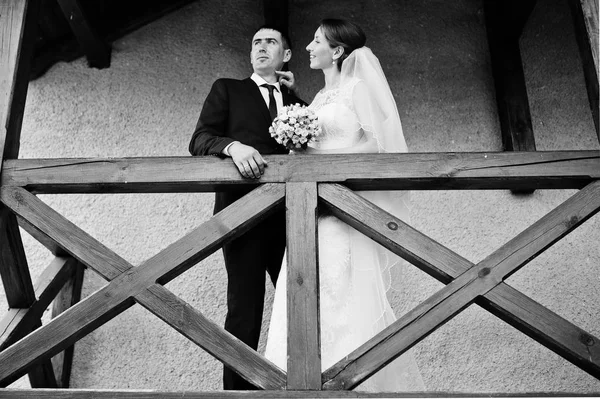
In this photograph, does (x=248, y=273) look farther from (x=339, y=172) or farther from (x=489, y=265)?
(x=489, y=265)

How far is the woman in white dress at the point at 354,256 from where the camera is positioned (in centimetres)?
355

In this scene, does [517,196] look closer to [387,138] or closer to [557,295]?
[557,295]

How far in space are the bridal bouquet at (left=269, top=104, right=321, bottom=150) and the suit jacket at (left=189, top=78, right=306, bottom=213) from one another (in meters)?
0.33

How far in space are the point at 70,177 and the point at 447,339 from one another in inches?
93.8

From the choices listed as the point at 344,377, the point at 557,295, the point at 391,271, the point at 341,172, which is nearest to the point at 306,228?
the point at 341,172

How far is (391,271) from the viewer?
13.7 feet

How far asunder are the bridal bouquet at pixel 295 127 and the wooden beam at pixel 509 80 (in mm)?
1766

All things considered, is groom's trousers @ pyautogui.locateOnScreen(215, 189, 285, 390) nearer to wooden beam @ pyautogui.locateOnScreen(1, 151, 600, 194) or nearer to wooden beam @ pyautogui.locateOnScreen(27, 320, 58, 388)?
wooden beam @ pyautogui.locateOnScreen(1, 151, 600, 194)

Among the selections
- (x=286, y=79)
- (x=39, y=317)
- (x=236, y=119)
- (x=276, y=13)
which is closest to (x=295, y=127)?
(x=236, y=119)

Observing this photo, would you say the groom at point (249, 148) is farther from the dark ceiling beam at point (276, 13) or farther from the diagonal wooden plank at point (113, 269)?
the dark ceiling beam at point (276, 13)

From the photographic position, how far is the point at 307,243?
340cm

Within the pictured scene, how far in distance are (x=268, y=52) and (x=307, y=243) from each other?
1.42 metres

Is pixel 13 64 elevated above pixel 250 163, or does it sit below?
above

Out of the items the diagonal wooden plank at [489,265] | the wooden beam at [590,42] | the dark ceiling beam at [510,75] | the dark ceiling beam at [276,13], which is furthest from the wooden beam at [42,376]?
the wooden beam at [590,42]
